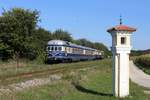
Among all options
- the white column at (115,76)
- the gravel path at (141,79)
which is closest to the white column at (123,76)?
the white column at (115,76)

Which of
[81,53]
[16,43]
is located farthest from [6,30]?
[81,53]

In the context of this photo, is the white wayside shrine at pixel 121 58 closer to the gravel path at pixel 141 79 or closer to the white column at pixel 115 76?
the white column at pixel 115 76

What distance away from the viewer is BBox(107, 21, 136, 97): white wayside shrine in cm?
1605

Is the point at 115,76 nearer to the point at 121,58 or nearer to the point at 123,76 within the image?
the point at 123,76

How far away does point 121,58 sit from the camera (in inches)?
635

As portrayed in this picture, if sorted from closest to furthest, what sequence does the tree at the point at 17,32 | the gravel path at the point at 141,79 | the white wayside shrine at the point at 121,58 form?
Answer: the white wayside shrine at the point at 121,58, the gravel path at the point at 141,79, the tree at the point at 17,32

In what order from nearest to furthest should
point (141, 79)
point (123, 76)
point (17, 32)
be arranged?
point (123, 76), point (141, 79), point (17, 32)

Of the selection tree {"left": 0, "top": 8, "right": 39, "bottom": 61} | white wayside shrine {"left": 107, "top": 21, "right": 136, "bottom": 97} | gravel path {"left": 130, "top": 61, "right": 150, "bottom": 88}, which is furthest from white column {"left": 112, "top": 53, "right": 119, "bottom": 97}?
tree {"left": 0, "top": 8, "right": 39, "bottom": 61}

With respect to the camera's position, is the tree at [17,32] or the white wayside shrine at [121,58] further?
the tree at [17,32]

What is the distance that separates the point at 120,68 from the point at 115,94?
94cm

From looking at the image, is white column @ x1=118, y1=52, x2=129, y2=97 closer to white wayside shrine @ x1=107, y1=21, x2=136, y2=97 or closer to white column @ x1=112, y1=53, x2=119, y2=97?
white wayside shrine @ x1=107, y1=21, x2=136, y2=97

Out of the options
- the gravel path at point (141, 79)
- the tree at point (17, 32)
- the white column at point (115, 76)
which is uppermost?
the tree at point (17, 32)

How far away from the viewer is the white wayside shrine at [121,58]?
16.0 meters

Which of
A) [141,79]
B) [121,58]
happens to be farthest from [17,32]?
[121,58]
